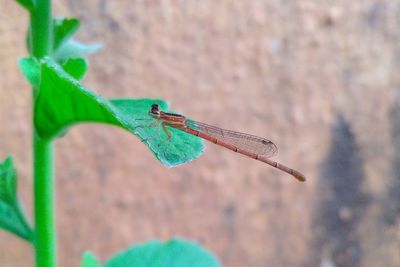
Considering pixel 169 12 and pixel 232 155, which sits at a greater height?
pixel 169 12

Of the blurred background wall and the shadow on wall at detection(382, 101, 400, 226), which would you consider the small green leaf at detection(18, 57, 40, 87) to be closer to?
the blurred background wall

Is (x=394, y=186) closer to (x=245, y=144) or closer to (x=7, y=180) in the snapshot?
(x=245, y=144)

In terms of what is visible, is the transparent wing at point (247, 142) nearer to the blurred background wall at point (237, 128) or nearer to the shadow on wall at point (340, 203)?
the blurred background wall at point (237, 128)

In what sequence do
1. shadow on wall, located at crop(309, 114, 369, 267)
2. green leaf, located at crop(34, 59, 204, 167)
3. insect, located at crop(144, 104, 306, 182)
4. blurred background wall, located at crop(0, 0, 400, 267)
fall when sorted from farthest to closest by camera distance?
shadow on wall, located at crop(309, 114, 369, 267) < blurred background wall, located at crop(0, 0, 400, 267) < insect, located at crop(144, 104, 306, 182) < green leaf, located at crop(34, 59, 204, 167)

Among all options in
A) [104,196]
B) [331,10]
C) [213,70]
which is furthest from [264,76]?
[104,196]

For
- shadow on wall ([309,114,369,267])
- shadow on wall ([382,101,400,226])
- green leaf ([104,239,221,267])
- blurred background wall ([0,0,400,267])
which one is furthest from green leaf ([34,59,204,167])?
shadow on wall ([382,101,400,226])

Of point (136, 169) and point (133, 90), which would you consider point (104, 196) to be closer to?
point (136, 169)

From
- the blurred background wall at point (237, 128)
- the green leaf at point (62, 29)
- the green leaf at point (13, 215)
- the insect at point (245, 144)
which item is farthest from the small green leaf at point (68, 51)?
the blurred background wall at point (237, 128)
